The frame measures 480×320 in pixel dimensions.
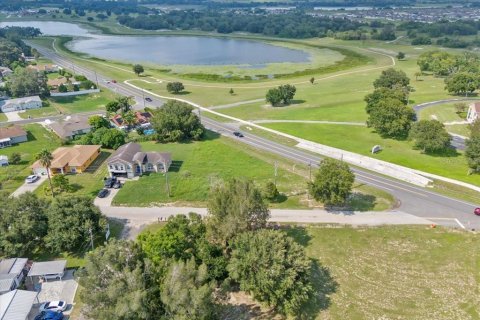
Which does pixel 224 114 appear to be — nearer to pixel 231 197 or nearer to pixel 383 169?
pixel 383 169

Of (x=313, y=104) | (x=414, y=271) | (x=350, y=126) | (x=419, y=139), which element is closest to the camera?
(x=414, y=271)

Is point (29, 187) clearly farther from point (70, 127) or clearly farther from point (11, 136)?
point (70, 127)

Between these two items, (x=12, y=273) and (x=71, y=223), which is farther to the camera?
(x=71, y=223)

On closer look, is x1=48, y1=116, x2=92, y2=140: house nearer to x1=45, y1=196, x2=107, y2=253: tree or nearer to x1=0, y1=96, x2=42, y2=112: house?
x1=0, y1=96, x2=42, y2=112: house

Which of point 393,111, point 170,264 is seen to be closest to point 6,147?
point 170,264

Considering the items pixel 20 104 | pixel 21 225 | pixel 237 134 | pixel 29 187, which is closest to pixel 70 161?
pixel 29 187
